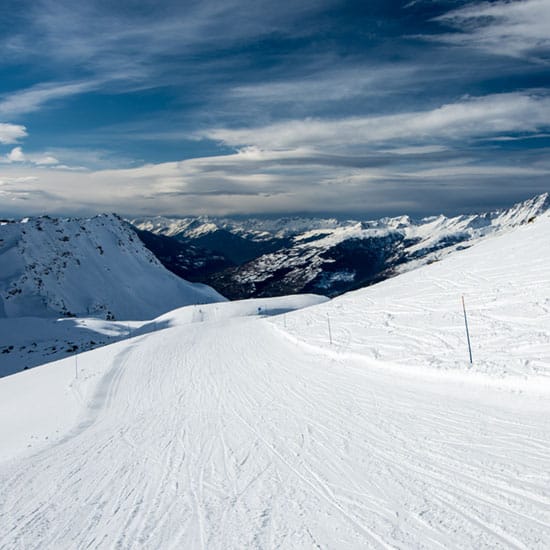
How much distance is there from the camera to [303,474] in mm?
7879

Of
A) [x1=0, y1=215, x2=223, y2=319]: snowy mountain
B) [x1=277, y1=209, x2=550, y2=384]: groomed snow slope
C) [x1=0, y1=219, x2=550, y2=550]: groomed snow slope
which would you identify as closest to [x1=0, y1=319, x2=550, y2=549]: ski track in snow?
[x1=0, y1=219, x2=550, y2=550]: groomed snow slope

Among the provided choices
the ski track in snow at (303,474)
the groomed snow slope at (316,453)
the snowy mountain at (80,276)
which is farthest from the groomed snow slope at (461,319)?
the snowy mountain at (80,276)

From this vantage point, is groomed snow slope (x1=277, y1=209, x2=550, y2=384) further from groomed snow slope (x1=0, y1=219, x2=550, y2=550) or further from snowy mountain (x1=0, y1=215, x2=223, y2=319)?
snowy mountain (x1=0, y1=215, x2=223, y2=319)

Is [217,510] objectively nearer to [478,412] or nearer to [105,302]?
[478,412]

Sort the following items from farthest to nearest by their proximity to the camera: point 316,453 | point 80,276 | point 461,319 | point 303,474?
1. point 80,276
2. point 461,319
3. point 316,453
4. point 303,474

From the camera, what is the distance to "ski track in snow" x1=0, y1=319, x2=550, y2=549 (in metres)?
5.90

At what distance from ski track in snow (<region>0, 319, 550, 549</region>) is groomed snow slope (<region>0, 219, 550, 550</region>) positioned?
35mm

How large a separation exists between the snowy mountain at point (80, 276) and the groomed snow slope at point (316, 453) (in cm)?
10388

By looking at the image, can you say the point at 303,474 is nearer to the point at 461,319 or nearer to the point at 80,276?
the point at 461,319

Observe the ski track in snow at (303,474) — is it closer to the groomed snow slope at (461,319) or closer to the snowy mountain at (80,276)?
the groomed snow slope at (461,319)


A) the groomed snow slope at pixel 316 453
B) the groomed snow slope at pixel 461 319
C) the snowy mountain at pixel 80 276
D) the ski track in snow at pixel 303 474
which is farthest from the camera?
the snowy mountain at pixel 80 276

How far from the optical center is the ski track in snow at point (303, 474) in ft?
19.4

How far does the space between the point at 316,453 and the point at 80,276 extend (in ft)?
457

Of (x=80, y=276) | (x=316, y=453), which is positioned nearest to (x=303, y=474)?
(x=316, y=453)
